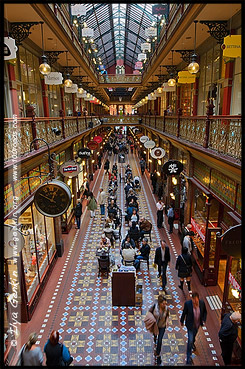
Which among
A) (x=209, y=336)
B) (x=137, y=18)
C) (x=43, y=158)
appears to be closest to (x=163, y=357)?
(x=209, y=336)

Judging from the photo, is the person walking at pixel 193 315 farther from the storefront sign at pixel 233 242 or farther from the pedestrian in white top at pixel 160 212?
the pedestrian in white top at pixel 160 212

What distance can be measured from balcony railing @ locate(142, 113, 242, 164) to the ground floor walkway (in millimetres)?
4426

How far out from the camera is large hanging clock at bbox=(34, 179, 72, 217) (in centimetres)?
570

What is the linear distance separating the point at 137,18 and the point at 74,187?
20.4 meters

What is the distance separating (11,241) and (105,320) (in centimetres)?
396

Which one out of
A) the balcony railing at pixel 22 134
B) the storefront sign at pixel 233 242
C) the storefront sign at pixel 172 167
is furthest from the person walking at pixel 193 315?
the storefront sign at pixel 172 167

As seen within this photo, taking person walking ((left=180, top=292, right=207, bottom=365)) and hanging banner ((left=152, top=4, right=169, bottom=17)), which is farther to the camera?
hanging banner ((left=152, top=4, right=169, bottom=17))

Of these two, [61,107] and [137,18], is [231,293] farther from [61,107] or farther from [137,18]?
[137,18]

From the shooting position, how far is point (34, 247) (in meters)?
8.86

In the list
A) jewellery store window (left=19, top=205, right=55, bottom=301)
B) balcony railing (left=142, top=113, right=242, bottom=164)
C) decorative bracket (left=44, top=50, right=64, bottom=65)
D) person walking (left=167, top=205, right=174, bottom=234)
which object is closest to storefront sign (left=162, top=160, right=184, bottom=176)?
balcony railing (left=142, top=113, right=242, bottom=164)

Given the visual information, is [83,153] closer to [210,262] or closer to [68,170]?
[68,170]

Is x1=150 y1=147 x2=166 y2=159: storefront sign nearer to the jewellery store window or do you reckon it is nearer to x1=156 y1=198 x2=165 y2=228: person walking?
x1=156 y1=198 x2=165 y2=228: person walking

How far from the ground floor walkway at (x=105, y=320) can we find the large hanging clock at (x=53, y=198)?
3438 mm

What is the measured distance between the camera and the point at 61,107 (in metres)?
16.0
